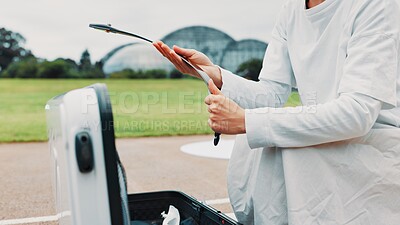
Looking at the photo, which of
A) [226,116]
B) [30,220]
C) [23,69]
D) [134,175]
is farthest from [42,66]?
[226,116]

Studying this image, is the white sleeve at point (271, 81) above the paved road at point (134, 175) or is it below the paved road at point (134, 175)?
above

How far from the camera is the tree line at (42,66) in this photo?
7398 millimetres

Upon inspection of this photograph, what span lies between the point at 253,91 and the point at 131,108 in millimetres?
5396

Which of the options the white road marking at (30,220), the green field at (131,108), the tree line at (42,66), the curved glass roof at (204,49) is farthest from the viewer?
the curved glass roof at (204,49)

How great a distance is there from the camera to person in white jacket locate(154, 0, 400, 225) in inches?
34.9

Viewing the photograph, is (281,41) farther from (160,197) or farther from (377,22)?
(160,197)

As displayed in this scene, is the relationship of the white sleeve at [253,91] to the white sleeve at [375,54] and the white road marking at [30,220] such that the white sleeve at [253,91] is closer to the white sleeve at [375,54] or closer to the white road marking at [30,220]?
the white sleeve at [375,54]

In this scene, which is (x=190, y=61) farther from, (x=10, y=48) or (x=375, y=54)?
(x=10, y=48)

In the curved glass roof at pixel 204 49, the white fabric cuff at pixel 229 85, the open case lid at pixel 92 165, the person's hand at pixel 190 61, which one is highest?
the curved glass roof at pixel 204 49

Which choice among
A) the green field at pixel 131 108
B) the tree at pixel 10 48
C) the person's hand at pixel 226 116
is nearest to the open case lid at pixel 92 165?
the person's hand at pixel 226 116

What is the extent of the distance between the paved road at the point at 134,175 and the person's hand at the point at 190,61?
1.13 meters

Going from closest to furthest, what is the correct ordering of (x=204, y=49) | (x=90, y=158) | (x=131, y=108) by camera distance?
(x=90, y=158) → (x=131, y=108) → (x=204, y=49)

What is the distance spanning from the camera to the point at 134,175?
3.05m

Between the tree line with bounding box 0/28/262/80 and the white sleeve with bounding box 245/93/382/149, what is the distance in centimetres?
651
